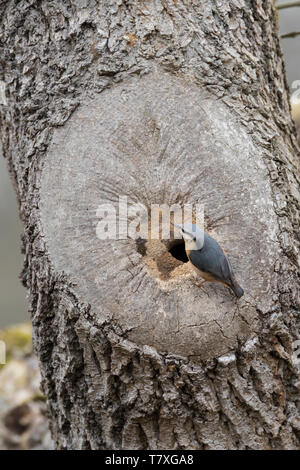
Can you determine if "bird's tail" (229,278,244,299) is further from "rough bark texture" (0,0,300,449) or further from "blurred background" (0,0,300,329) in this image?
"blurred background" (0,0,300,329)

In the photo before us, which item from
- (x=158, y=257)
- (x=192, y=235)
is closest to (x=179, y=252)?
(x=158, y=257)

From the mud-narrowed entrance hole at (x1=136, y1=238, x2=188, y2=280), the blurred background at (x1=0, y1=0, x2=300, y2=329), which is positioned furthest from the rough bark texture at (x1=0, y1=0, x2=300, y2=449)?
the blurred background at (x1=0, y1=0, x2=300, y2=329)

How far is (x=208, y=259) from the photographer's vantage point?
5.22 ft

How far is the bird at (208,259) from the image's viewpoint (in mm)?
1589

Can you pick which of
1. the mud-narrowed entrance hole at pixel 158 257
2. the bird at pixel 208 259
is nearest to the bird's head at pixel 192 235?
the bird at pixel 208 259

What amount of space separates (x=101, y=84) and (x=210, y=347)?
0.98m

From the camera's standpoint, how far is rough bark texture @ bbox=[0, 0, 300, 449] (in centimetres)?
167

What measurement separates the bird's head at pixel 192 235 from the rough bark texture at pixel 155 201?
0.10m

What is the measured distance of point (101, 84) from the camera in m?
1.84

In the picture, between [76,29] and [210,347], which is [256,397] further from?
[76,29]

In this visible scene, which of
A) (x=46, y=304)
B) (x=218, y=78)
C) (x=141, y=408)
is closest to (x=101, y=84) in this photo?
(x=218, y=78)

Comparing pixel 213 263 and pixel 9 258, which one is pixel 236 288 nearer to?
pixel 213 263

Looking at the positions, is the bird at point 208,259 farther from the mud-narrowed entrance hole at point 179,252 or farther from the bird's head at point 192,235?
the mud-narrowed entrance hole at point 179,252

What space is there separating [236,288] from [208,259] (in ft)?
0.46
